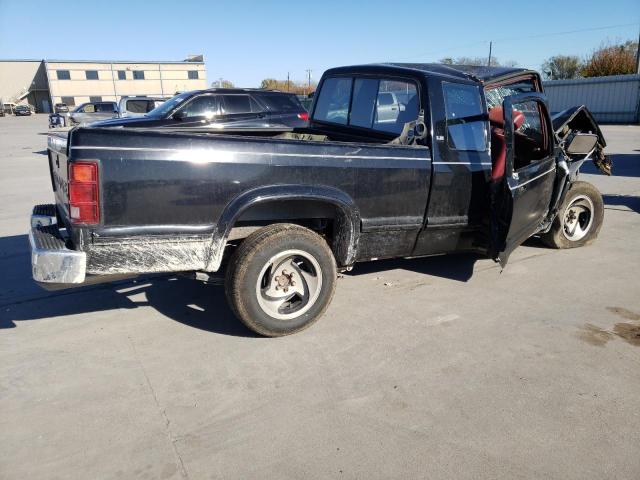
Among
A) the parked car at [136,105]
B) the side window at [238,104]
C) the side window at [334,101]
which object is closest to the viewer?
the side window at [334,101]

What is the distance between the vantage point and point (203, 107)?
33.6ft

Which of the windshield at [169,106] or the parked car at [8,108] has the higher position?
the parked car at [8,108]

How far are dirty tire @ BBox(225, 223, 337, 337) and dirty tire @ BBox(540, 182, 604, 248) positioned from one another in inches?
130

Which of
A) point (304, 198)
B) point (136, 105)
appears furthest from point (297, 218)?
point (136, 105)

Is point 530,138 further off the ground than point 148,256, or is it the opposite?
point 530,138

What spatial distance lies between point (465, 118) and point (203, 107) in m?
7.18

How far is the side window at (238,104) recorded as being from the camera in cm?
1047

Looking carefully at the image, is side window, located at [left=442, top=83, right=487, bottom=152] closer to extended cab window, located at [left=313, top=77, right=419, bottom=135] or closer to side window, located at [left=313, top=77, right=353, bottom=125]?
extended cab window, located at [left=313, top=77, right=419, bottom=135]

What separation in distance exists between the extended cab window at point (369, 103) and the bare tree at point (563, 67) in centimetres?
5155

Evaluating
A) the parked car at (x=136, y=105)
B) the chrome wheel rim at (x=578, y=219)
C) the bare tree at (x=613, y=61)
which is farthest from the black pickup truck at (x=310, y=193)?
the bare tree at (x=613, y=61)

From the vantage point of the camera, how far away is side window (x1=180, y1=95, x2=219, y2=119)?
33.3 ft

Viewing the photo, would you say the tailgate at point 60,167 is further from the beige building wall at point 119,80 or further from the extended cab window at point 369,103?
the beige building wall at point 119,80

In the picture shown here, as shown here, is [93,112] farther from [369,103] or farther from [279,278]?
[279,278]

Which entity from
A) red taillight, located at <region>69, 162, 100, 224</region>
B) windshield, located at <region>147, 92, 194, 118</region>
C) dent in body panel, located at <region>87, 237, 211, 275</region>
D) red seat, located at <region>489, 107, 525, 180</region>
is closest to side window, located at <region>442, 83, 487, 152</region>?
red seat, located at <region>489, 107, 525, 180</region>
